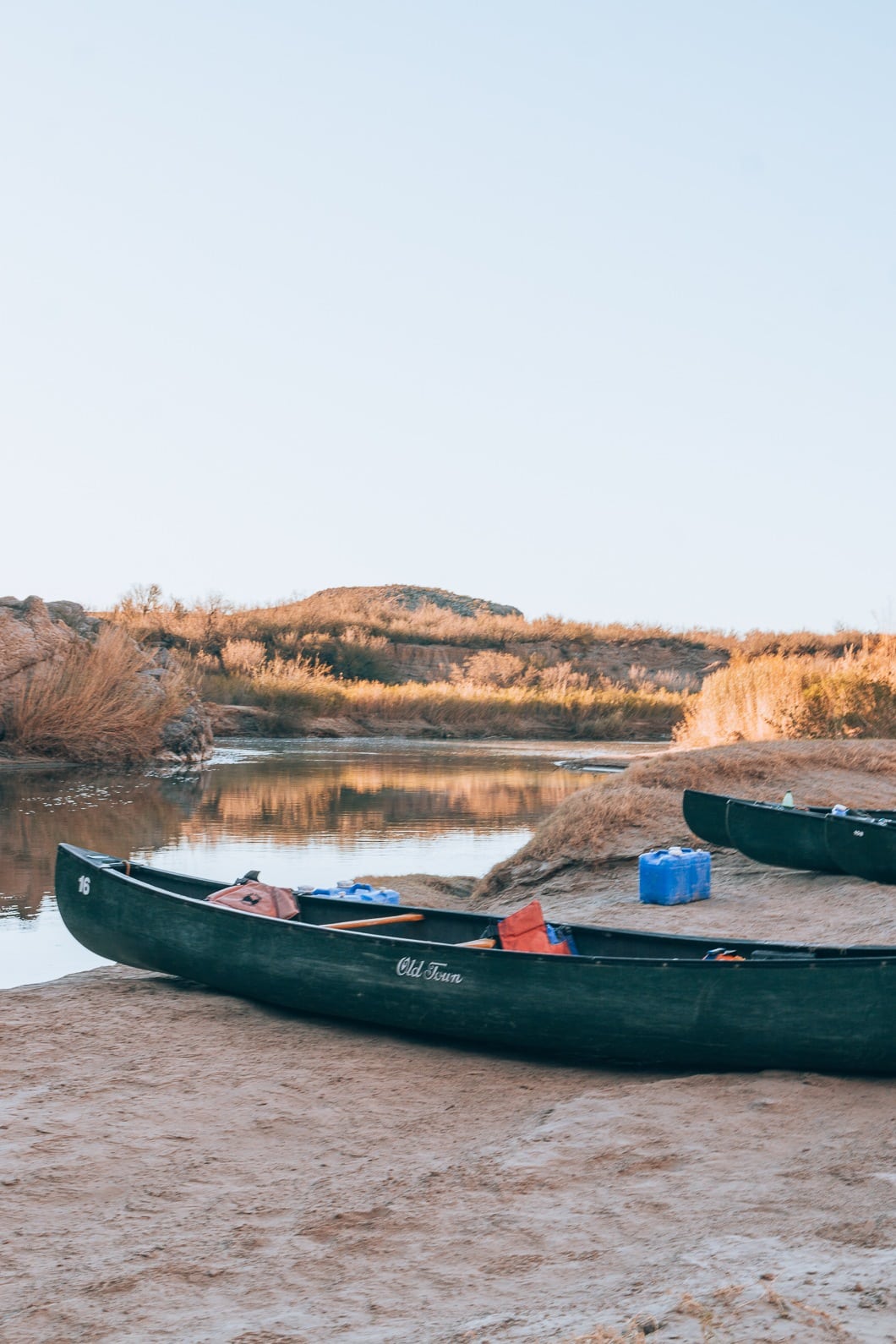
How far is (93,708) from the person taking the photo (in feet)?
71.5

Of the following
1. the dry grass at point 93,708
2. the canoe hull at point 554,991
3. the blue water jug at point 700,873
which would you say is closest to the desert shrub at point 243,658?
the dry grass at point 93,708

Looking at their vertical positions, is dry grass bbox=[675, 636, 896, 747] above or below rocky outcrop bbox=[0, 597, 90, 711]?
below

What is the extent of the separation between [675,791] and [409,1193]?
25.7 ft

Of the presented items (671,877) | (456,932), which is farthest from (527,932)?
(671,877)

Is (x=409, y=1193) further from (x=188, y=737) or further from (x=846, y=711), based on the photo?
(x=188, y=737)

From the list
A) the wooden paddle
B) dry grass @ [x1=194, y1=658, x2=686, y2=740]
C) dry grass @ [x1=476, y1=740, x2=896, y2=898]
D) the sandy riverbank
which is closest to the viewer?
the sandy riverbank

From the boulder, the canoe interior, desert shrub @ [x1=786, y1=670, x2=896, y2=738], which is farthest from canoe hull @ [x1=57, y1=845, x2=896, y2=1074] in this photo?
the boulder

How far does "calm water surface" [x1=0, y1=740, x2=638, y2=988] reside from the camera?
1072 cm

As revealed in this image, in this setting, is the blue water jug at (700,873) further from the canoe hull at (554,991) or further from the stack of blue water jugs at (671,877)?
the canoe hull at (554,991)

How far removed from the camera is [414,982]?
243 inches

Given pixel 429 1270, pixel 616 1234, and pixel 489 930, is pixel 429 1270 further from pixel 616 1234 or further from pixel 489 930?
pixel 489 930

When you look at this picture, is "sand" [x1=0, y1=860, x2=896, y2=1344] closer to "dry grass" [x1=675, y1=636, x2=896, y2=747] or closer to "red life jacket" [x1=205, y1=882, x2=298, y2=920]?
"red life jacket" [x1=205, y1=882, x2=298, y2=920]

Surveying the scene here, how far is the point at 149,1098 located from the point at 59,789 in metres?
13.1

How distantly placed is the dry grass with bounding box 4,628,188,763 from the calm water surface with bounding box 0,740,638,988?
925 mm
